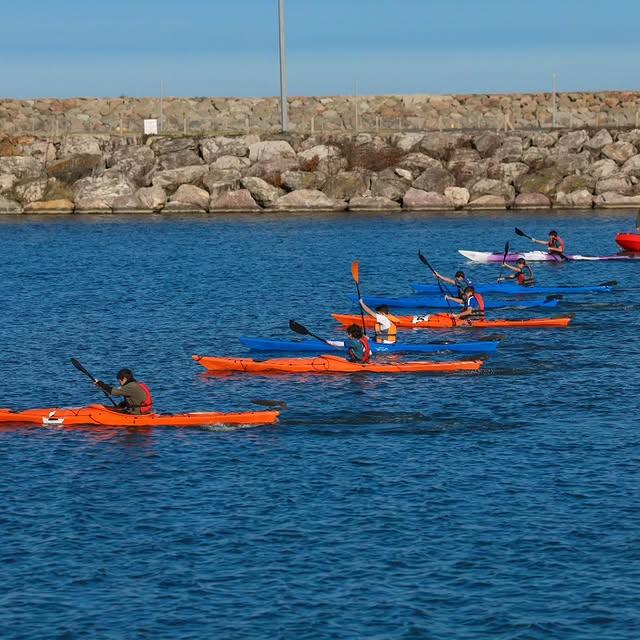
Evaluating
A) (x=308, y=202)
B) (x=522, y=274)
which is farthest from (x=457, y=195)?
(x=522, y=274)

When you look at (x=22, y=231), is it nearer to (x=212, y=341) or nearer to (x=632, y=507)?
(x=212, y=341)

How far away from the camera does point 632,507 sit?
2750 centimetres

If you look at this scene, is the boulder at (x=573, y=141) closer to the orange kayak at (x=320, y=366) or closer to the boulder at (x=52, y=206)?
the boulder at (x=52, y=206)

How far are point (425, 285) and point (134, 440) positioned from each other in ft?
86.3

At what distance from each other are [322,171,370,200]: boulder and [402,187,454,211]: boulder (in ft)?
11.1

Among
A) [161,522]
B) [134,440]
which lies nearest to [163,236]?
[134,440]

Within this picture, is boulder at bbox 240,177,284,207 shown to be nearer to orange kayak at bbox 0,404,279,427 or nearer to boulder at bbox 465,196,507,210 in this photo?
boulder at bbox 465,196,507,210

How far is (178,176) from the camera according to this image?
3824 inches

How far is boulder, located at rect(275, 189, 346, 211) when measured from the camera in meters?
95.3

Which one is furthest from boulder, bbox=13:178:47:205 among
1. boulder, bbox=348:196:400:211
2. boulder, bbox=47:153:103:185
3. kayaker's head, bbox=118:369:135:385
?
kayaker's head, bbox=118:369:135:385

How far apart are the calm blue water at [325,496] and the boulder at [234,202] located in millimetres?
42666

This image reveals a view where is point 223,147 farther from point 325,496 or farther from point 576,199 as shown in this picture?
point 325,496

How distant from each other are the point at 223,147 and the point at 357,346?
59.6m

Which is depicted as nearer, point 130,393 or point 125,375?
point 125,375
